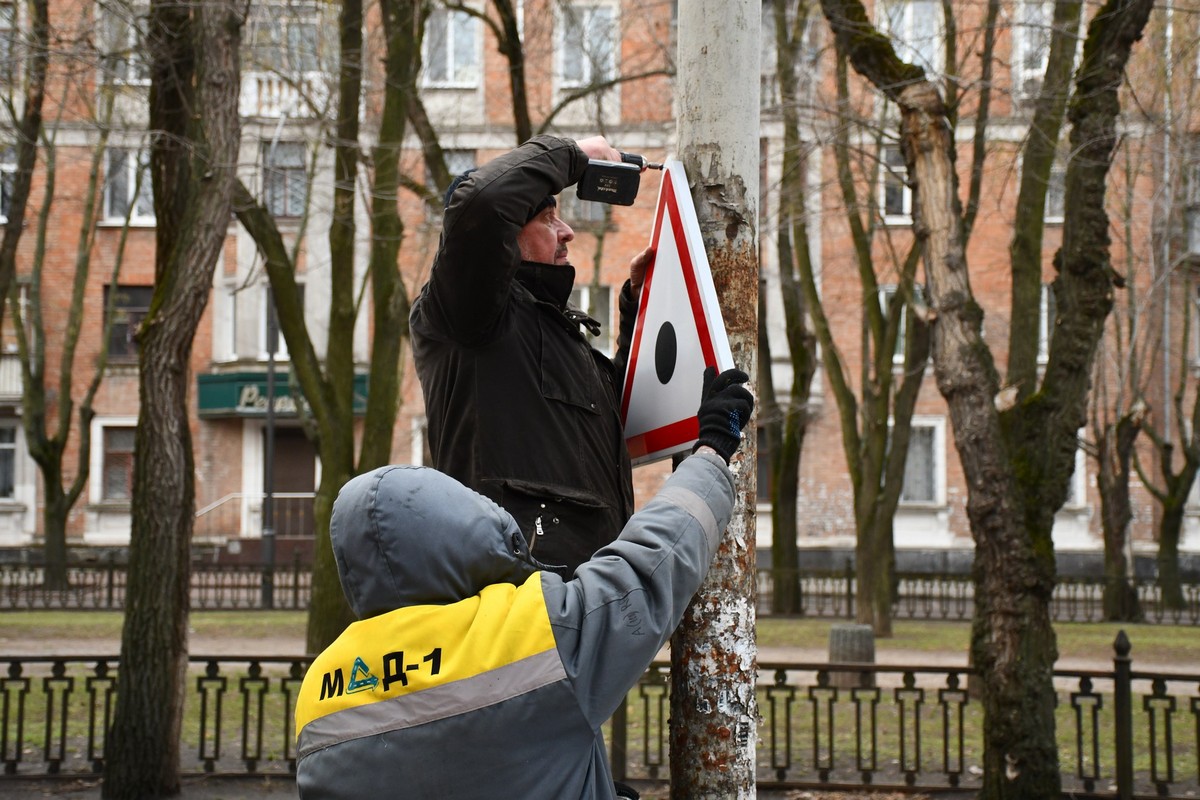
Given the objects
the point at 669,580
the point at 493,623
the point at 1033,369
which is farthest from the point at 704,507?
the point at 1033,369

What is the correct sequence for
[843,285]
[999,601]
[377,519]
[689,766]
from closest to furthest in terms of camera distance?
[377,519] < [689,766] < [999,601] < [843,285]

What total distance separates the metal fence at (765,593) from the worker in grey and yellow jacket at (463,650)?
20795 mm

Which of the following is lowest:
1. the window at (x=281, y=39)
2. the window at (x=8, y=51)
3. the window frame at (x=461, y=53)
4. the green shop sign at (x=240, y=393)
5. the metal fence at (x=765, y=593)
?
the metal fence at (x=765, y=593)

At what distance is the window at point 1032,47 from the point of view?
11.9m

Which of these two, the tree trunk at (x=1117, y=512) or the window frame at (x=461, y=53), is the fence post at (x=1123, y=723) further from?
the window frame at (x=461, y=53)

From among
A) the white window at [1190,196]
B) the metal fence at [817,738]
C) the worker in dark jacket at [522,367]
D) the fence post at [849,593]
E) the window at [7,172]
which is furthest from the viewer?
the fence post at [849,593]

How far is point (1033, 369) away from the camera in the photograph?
11672mm

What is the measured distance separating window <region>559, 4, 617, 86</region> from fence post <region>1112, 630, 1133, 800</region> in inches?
402

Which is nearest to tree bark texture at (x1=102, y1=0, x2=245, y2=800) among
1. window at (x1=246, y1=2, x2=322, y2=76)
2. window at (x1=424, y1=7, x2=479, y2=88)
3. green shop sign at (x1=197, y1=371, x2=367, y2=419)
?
window at (x1=246, y1=2, x2=322, y2=76)

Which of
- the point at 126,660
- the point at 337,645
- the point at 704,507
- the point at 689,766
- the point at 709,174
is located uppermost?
the point at 709,174

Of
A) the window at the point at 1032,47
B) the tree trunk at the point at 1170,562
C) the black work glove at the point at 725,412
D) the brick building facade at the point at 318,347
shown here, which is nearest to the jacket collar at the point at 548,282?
the black work glove at the point at 725,412

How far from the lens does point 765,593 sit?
958 inches

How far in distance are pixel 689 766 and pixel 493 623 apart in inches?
40.6

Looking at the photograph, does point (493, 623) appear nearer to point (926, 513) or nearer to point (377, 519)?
point (377, 519)
